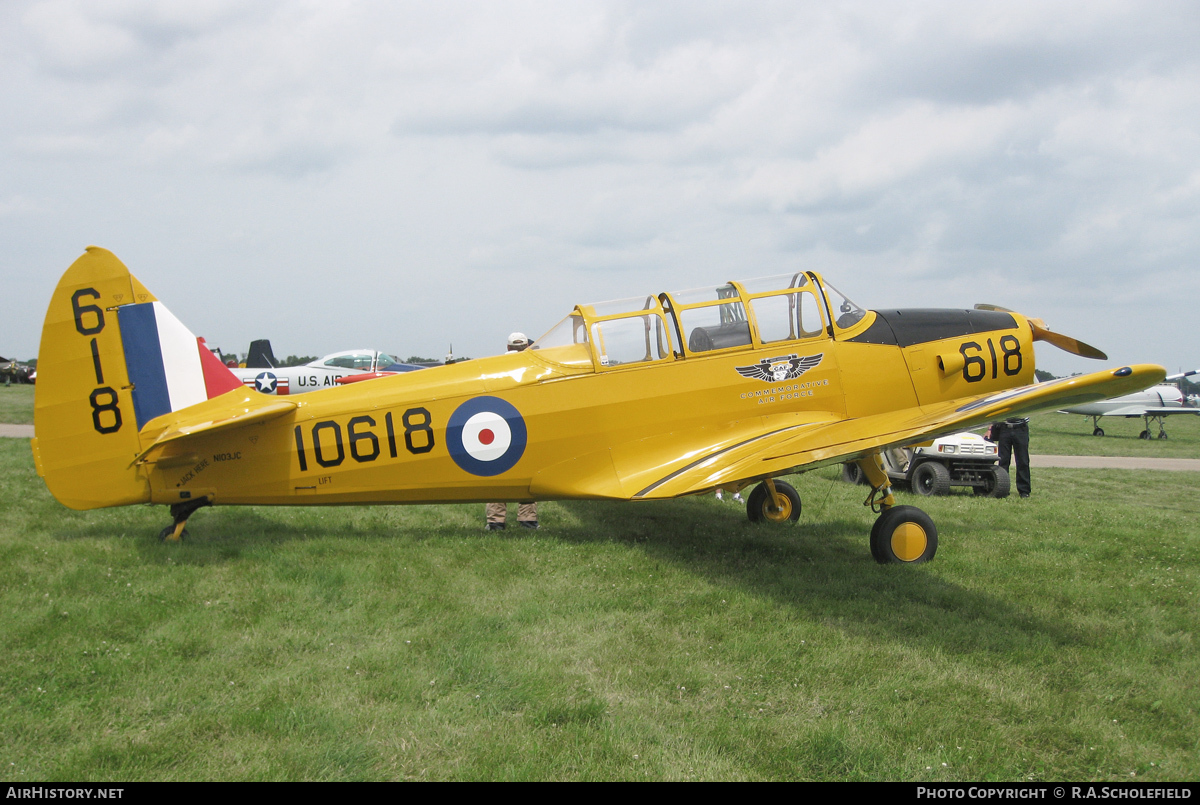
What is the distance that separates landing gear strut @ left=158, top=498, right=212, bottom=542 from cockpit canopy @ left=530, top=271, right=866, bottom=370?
3.25m

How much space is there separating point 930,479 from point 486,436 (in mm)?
7687

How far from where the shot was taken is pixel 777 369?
22.2 feet

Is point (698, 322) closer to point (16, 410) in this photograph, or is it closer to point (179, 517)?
point (179, 517)

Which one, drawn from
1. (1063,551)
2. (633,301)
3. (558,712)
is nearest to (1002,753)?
(558,712)

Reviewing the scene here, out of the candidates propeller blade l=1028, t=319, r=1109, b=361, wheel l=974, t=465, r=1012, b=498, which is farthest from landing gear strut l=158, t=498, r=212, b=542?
wheel l=974, t=465, r=1012, b=498

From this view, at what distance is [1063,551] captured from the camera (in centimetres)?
687

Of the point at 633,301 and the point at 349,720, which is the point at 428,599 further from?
the point at 633,301

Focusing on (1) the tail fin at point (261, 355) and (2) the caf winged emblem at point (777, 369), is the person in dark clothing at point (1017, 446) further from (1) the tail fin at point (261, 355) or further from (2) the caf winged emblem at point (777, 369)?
(1) the tail fin at point (261, 355)

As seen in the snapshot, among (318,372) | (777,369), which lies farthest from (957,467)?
(318,372)

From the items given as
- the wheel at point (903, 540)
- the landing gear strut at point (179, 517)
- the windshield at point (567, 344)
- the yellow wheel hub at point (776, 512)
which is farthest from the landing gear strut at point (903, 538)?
the landing gear strut at point (179, 517)

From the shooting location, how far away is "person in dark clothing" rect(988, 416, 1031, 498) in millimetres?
11477

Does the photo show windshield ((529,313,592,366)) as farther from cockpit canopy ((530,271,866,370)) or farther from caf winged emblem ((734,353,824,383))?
caf winged emblem ((734,353,824,383))

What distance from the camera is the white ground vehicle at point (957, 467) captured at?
11039 mm
